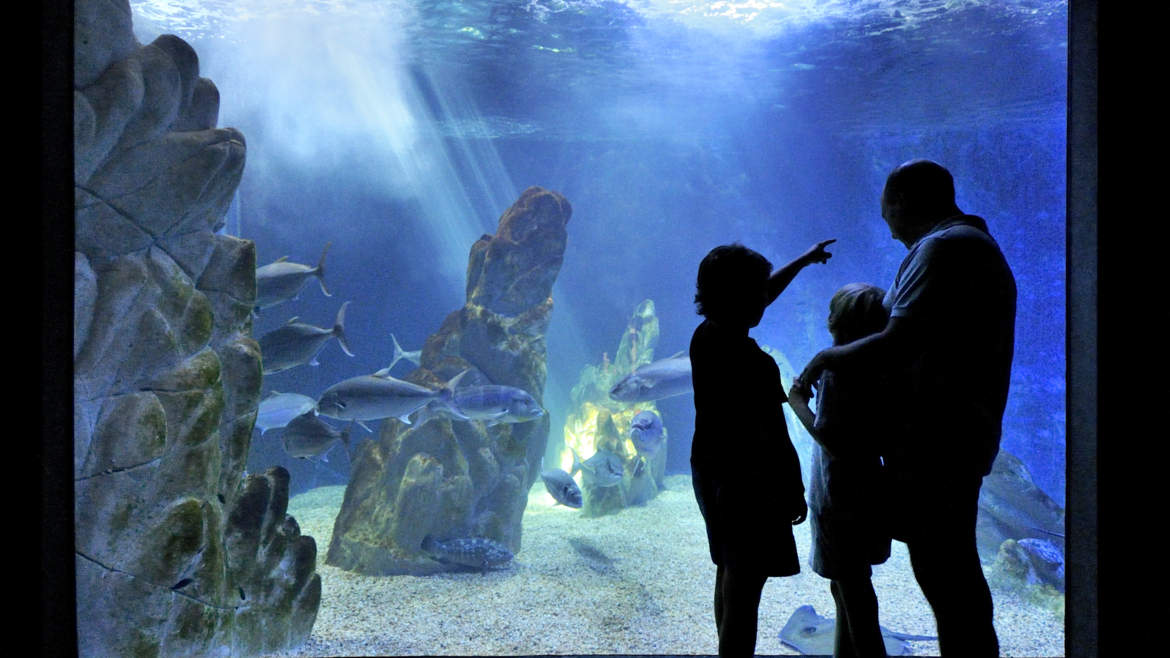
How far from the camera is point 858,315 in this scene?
99.5 inches

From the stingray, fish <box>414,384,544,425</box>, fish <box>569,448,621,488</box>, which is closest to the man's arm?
the stingray

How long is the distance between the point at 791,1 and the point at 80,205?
37.1 ft

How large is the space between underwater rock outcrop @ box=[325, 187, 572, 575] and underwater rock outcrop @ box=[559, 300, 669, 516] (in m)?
1.27

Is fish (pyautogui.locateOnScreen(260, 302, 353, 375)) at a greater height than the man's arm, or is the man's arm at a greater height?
the man's arm

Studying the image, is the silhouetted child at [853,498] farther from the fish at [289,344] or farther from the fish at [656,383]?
the fish at [656,383]

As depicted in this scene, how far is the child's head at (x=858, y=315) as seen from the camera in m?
2.52

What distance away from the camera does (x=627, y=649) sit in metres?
4.23

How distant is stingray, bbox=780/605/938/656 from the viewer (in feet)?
13.0

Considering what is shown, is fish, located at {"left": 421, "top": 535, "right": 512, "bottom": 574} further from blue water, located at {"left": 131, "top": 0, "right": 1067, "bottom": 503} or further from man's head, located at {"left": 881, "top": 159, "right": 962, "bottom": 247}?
blue water, located at {"left": 131, "top": 0, "right": 1067, "bottom": 503}

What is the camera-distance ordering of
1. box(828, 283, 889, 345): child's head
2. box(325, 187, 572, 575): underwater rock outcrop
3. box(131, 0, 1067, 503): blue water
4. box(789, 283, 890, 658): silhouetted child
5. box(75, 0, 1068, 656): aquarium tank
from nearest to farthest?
box(789, 283, 890, 658): silhouetted child < box(828, 283, 889, 345): child's head < box(75, 0, 1068, 656): aquarium tank < box(325, 187, 572, 575): underwater rock outcrop < box(131, 0, 1067, 503): blue water

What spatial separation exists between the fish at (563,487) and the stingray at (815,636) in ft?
10.9

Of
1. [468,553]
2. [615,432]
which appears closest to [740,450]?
[468,553]

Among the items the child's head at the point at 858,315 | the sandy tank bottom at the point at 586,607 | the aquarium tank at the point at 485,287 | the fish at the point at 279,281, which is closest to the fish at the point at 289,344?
the aquarium tank at the point at 485,287
